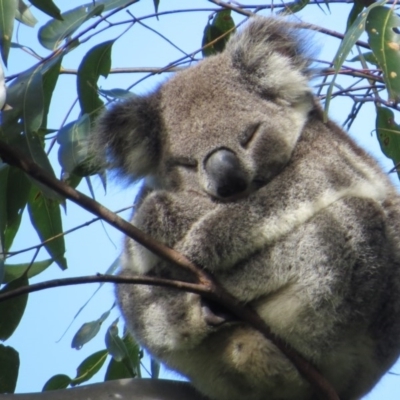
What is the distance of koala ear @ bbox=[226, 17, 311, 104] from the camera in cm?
277

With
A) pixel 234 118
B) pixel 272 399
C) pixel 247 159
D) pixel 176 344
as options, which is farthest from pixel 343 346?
pixel 234 118

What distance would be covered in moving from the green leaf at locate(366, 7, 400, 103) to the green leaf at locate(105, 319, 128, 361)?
1.40m

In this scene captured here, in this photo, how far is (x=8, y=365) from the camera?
2.67m

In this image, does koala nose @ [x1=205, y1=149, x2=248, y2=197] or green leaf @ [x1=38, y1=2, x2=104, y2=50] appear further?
green leaf @ [x1=38, y1=2, x2=104, y2=50]

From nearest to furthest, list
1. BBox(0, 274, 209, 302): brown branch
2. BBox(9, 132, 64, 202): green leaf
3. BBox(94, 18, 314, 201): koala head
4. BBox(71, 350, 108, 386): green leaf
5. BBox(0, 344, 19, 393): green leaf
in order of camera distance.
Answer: BBox(0, 274, 209, 302): brown branch → BBox(9, 132, 64, 202): green leaf → BBox(94, 18, 314, 201): koala head → BBox(0, 344, 19, 393): green leaf → BBox(71, 350, 108, 386): green leaf

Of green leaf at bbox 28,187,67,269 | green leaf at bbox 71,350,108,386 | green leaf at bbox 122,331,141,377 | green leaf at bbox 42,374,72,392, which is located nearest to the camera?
green leaf at bbox 28,187,67,269

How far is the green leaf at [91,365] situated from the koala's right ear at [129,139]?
3.00 ft

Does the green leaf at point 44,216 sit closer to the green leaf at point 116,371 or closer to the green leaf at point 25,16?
the green leaf at point 25,16

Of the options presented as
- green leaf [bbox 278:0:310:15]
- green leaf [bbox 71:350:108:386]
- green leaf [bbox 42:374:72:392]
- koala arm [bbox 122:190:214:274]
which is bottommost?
koala arm [bbox 122:190:214:274]

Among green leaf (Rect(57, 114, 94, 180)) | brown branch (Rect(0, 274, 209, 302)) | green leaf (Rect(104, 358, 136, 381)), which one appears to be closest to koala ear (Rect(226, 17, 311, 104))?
green leaf (Rect(57, 114, 94, 180))

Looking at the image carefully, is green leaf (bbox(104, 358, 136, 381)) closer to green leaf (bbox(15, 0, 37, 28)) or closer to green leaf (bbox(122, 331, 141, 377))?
green leaf (bbox(122, 331, 141, 377))

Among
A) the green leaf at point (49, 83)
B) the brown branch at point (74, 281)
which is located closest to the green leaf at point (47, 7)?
the green leaf at point (49, 83)

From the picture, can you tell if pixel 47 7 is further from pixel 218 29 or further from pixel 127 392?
pixel 218 29

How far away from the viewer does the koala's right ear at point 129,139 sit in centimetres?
274
